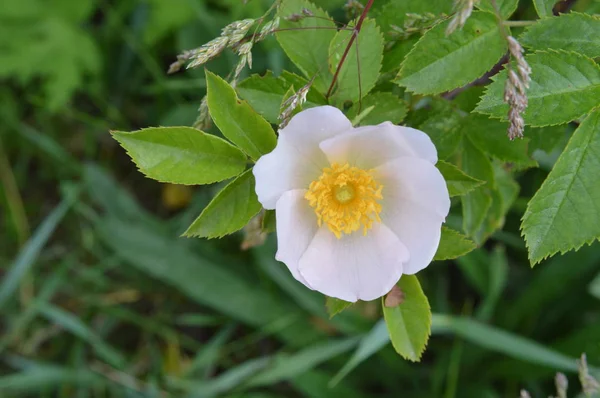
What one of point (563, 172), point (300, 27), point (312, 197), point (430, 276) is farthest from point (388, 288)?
point (430, 276)

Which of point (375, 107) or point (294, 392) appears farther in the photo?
point (294, 392)

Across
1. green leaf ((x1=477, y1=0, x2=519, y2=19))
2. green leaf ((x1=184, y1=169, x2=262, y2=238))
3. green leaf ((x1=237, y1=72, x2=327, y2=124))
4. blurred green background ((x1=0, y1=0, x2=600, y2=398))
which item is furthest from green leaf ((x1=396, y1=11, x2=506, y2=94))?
blurred green background ((x1=0, y1=0, x2=600, y2=398))

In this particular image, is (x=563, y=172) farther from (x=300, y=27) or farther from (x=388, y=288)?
(x=300, y=27)

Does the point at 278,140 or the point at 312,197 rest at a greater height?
the point at 278,140

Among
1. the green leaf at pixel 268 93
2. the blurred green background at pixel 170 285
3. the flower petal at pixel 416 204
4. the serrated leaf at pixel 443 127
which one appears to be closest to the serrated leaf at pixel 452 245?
the flower petal at pixel 416 204

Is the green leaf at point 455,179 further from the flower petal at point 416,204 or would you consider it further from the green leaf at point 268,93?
the green leaf at point 268,93

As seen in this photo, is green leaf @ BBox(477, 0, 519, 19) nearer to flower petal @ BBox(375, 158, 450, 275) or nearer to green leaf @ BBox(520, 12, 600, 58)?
green leaf @ BBox(520, 12, 600, 58)
